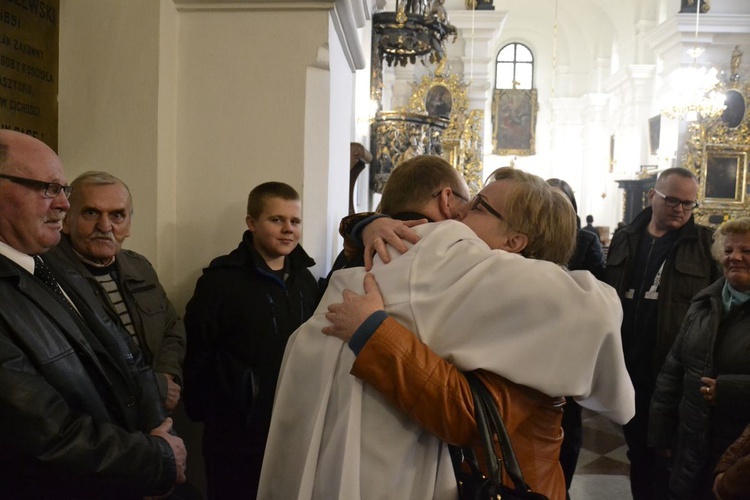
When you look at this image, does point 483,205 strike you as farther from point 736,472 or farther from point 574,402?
point 574,402

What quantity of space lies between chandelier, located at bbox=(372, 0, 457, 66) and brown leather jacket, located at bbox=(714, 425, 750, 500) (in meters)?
5.07

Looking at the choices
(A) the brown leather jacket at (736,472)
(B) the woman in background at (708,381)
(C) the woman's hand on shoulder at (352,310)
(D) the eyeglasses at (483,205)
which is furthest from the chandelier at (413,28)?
(C) the woman's hand on shoulder at (352,310)

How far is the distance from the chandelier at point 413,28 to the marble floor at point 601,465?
395 cm

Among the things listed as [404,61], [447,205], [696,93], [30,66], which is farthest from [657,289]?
[696,93]

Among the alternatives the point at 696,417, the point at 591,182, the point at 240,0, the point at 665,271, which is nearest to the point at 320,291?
the point at 240,0

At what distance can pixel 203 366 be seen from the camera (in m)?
2.59

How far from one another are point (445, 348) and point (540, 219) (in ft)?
1.34

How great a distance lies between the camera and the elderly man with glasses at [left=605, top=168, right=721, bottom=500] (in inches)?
140

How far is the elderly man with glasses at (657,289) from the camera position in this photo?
11.6 ft

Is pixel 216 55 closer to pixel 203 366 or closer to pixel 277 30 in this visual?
pixel 277 30

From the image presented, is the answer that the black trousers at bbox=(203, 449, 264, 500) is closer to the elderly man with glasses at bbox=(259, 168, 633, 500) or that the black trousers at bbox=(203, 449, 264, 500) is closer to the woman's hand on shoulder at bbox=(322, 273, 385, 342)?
the elderly man with glasses at bbox=(259, 168, 633, 500)

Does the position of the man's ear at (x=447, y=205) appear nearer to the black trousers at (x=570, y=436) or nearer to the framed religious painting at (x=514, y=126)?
the black trousers at (x=570, y=436)

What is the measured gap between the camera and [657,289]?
12.0 feet

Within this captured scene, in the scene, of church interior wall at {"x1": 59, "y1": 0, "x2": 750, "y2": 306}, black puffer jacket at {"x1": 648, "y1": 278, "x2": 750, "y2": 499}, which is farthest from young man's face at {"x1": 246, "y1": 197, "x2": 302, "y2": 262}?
black puffer jacket at {"x1": 648, "y1": 278, "x2": 750, "y2": 499}
